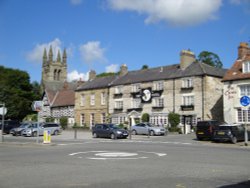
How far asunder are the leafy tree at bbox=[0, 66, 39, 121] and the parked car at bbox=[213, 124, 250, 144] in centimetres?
4297

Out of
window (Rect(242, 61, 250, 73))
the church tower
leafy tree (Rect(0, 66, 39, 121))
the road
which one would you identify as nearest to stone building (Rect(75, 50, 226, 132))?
window (Rect(242, 61, 250, 73))

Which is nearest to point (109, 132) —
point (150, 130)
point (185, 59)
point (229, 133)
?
point (150, 130)

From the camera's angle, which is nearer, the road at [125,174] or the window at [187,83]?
the road at [125,174]

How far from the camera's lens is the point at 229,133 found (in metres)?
25.8

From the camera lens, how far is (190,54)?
157 feet

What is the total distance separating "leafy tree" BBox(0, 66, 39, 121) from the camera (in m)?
59.5

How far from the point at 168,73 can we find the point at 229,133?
23.5 metres

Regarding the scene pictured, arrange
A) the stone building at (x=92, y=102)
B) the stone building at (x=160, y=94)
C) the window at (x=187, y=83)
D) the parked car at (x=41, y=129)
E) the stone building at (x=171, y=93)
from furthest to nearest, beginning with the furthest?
the stone building at (x=92, y=102) < the window at (x=187, y=83) < the stone building at (x=160, y=94) < the stone building at (x=171, y=93) < the parked car at (x=41, y=129)

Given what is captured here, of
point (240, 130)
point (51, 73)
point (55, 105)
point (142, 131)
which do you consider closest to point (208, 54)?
point (55, 105)

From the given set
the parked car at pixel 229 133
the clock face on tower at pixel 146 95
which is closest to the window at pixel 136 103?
the clock face on tower at pixel 146 95

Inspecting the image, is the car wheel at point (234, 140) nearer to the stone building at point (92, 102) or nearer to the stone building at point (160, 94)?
the stone building at point (160, 94)

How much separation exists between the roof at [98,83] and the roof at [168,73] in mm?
2024

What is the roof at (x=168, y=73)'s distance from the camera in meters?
44.7

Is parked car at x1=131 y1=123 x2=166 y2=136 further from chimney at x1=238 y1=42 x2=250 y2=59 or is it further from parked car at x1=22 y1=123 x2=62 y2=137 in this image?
chimney at x1=238 y1=42 x2=250 y2=59
